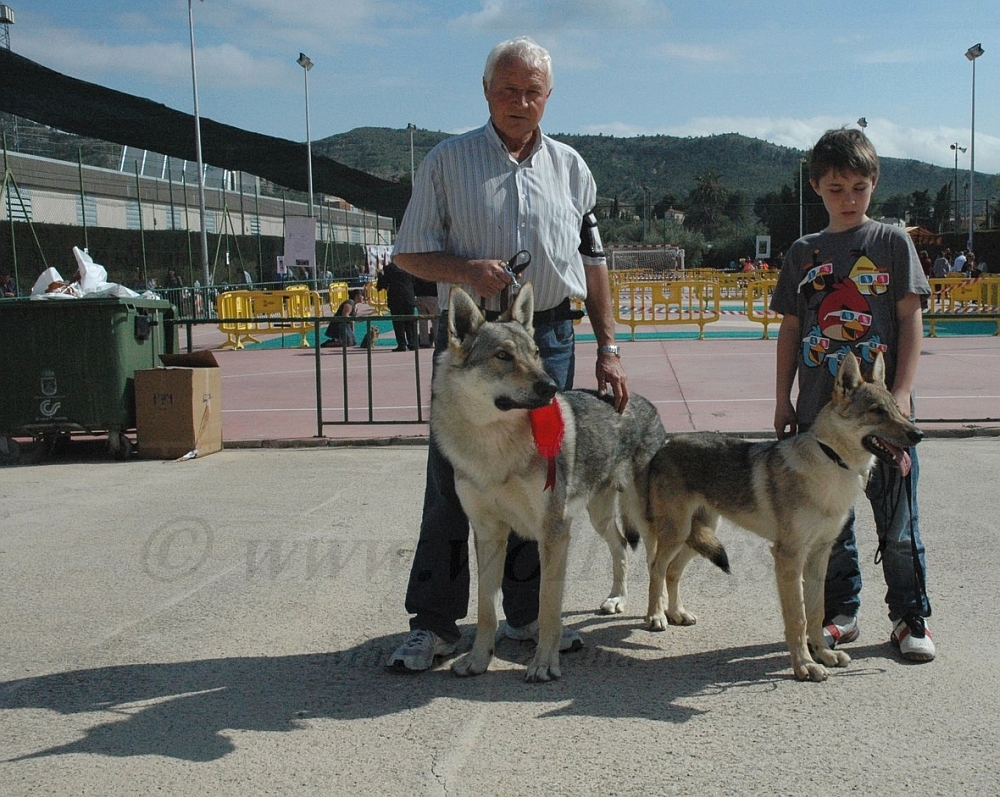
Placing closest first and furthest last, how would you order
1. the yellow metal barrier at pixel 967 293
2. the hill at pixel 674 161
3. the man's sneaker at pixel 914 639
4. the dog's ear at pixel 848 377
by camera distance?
the dog's ear at pixel 848 377, the man's sneaker at pixel 914 639, the yellow metal barrier at pixel 967 293, the hill at pixel 674 161

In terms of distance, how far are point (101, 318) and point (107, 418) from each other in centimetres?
95

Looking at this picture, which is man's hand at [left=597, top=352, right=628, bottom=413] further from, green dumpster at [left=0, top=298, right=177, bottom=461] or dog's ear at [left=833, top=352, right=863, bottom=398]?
green dumpster at [left=0, top=298, right=177, bottom=461]

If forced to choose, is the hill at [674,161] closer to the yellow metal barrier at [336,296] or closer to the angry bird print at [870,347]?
the yellow metal barrier at [336,296]

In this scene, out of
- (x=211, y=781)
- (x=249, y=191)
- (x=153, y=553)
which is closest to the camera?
(x=211, y=781)

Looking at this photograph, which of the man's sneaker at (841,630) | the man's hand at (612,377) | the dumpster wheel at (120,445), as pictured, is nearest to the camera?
the man's sneaker at (841,630)

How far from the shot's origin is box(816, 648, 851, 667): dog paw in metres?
4.05

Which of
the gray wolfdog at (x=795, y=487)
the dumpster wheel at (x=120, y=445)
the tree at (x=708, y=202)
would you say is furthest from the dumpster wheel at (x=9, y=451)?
the tree at (x=708, y=202)

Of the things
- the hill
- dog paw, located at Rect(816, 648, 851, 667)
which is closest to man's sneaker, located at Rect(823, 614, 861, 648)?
dog paw, located at Rect(816, 648, 851, 667)

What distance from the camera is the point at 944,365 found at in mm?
15133

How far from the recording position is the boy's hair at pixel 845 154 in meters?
4.08

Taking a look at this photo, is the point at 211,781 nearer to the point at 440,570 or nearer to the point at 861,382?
the point at 440,570

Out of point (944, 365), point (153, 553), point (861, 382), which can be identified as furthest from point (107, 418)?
point (944, 365)

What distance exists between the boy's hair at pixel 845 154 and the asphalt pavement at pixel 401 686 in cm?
209

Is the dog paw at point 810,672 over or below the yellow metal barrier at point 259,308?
below
